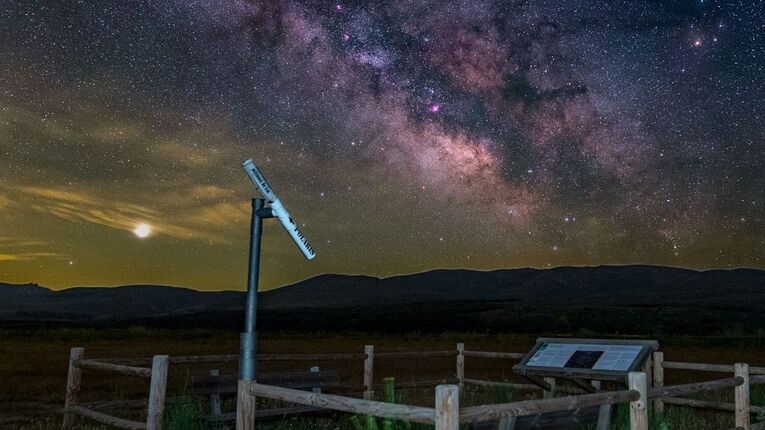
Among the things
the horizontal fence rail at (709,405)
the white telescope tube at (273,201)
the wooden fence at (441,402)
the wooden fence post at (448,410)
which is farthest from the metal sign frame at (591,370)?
the wooden fence post at (448,410)

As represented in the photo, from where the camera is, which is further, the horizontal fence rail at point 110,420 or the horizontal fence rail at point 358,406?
the horizontal fence rail at point 110,420

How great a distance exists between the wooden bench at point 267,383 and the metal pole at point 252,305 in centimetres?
256

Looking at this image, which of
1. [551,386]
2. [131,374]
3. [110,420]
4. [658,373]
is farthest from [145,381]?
[658,373]

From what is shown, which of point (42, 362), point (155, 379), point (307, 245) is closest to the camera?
point (307, 245)

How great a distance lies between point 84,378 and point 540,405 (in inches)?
677

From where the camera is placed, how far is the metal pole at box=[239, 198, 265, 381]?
602 centimetres

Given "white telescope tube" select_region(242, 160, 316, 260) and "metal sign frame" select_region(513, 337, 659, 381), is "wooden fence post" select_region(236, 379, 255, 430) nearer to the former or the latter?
"white telescope tube" select_region(242, 160, 316, 260)

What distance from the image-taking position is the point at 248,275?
6.27 meters

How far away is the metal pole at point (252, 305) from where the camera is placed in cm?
602

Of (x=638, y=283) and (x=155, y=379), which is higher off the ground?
(x=638, y=283)

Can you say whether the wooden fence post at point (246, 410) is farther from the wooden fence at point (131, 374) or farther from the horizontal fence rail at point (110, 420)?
the horizontal fence rail at point (110, 420)

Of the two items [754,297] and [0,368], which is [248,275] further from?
[754,297]

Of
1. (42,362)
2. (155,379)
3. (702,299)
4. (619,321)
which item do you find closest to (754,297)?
(702,299)

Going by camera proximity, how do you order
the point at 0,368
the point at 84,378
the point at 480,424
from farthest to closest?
the point at 0,368 → the point at 84,378 → the point at 480,424
